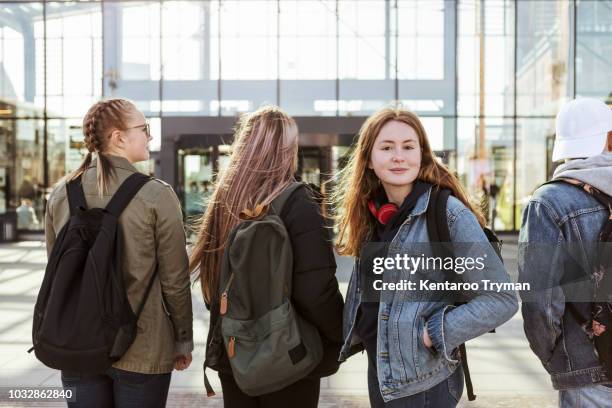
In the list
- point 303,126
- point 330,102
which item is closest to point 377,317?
point 303,126

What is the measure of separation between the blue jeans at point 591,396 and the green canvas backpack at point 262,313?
35.5 inches

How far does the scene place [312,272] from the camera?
7.70 ft

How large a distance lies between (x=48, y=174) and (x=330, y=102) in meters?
10.0

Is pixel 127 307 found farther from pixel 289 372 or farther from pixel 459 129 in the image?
pixel 459 129

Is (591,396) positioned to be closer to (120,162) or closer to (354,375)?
(120,162)

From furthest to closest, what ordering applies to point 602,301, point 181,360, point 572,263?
point 181,360 < point 572,263 < point 602,301

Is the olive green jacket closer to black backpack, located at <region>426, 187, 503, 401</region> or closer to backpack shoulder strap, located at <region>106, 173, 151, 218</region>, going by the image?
backpack shoulder strap, located at <region>106, 173, 151, 218</region>

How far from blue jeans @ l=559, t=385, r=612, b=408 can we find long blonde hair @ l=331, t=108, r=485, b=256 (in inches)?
25.3

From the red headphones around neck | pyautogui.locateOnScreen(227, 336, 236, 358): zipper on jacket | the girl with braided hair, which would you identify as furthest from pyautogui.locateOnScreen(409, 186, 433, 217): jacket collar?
the girl with braided hair

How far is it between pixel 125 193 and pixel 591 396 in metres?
1.85

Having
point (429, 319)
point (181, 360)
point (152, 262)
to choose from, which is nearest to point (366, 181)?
point (429, 319)

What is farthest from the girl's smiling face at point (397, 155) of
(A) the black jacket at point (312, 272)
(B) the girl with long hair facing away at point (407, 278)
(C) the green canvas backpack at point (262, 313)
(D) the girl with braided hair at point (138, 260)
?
(D) the girl with braided hair at point (138, 260)

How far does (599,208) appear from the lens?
2.17 meters

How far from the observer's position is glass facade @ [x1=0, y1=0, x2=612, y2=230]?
2144 centimetres
